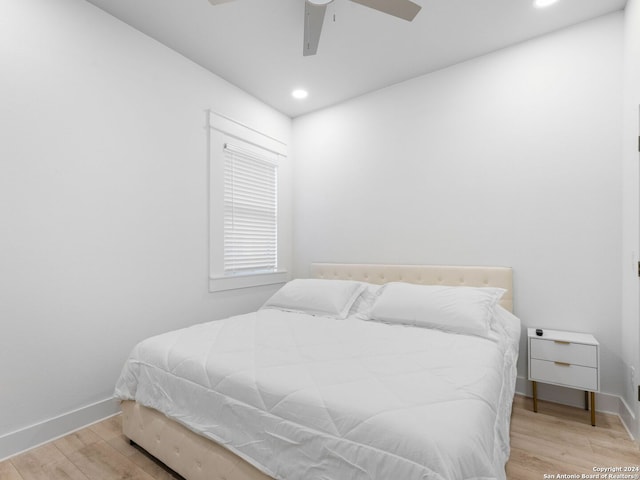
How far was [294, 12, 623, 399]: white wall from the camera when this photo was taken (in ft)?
7.61

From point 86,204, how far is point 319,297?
1814mm

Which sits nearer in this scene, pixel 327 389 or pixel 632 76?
pixel 327 389

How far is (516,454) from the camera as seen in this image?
1817mm

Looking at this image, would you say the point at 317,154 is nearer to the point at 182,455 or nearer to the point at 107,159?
the point at 107,159

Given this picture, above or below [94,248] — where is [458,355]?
below

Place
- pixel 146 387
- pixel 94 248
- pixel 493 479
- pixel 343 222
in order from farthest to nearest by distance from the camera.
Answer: pixel 343 222 < pixel 94 248 < pixel 146 387 < pixel 493 479

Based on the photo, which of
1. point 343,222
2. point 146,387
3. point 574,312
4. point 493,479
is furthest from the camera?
point 343,222

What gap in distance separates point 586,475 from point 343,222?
2630 mm

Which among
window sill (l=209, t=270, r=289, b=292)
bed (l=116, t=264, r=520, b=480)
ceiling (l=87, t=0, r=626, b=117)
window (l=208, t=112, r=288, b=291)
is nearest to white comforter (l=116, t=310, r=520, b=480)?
bed (l=116, t=264, r=520, b=480)

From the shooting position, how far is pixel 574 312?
2.39 meters

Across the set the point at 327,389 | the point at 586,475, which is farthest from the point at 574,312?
the point at 327,389

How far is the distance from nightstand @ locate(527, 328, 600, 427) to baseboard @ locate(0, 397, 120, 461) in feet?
9.34

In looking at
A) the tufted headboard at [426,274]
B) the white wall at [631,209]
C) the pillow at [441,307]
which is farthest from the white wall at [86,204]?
the white wall at [631,209]

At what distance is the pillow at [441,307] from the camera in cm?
209
